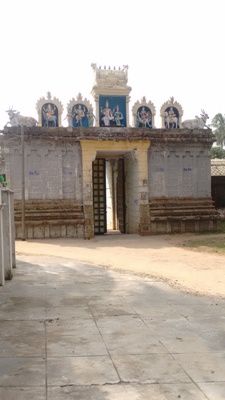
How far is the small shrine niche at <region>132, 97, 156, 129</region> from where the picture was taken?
2336 centimetres

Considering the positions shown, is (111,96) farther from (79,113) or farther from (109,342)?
(109,342)

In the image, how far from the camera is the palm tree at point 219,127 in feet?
174

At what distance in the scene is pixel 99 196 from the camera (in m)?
25.5

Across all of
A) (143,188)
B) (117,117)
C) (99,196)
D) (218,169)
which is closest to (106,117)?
(117,117)

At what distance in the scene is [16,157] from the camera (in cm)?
2128

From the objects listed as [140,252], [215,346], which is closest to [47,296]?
[215,346]

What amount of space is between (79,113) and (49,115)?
1516 millimetres

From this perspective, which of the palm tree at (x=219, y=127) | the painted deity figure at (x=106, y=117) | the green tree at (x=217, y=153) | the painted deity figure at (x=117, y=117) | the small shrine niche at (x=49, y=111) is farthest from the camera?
the palm tree at (x=219, y=127)

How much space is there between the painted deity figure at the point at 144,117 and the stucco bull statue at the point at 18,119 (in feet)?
18.1

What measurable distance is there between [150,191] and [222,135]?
107 feet

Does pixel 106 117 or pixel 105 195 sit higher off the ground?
pixel 106 117

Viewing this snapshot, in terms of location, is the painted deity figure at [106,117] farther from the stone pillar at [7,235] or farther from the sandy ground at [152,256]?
the stone pillar at [7,235]

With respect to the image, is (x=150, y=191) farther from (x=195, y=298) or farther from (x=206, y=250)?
(x=195, y=298)

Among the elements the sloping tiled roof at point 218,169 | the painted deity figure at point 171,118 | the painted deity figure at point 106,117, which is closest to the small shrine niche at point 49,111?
the painted deity figure at point 106,117
